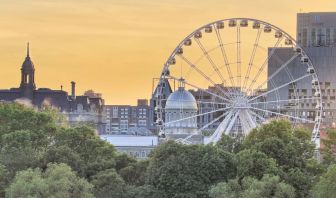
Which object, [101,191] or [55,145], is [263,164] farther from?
[55,145]

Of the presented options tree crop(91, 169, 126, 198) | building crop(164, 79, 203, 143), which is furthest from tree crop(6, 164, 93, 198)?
building crop(164, 79, 203, 143)

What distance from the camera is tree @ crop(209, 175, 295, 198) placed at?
85.6 m

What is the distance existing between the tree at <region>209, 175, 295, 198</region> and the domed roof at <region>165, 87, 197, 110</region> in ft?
219

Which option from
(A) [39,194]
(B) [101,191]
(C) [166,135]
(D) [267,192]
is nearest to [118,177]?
(B) [101,191]

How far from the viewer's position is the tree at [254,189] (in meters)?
85.6

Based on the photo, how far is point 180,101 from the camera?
15862 centimetres

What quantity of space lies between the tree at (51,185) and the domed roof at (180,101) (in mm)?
64422

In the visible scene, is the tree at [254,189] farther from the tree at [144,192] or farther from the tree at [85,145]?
the tree at [85,145]

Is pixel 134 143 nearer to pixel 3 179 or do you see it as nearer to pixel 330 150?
pixel 330 150

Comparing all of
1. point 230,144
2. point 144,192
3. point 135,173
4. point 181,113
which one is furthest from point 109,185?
point 181,113

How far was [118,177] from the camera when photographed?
3716 inches

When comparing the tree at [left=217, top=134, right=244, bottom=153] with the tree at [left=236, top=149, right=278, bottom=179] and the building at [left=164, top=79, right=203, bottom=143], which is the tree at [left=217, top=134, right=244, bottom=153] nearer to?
the tree at [left=236, top=149, right=278, bottom=179]

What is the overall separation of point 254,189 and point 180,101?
73204 millimetres

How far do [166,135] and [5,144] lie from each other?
123 feet
